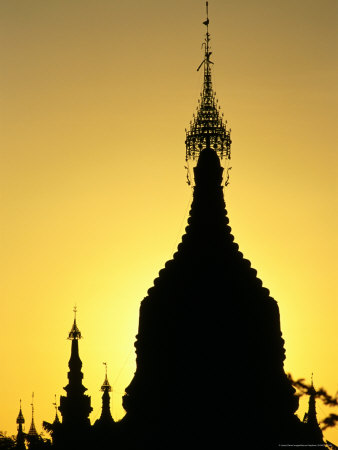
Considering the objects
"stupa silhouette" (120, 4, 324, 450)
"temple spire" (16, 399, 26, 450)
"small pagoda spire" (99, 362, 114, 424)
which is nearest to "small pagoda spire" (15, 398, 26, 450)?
"temple spire" (16, 399, 26, 450)

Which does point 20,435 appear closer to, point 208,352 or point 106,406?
point 106,406

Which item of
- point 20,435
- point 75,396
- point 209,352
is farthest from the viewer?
point 20,435

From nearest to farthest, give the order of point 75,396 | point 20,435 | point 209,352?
point 209,352, point 75,396, point 20,435

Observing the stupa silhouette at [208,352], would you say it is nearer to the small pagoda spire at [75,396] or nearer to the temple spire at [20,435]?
the small pagoda spire at [75,396]

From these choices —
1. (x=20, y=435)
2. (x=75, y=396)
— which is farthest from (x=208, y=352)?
(x=20, y=435)

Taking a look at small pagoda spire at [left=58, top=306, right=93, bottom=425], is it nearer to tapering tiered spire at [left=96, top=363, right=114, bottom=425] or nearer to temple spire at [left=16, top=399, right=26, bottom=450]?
tapering tiered spire at [left=96, top=363, right=114, bottom=425]

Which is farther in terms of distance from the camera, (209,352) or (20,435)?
(20,435)

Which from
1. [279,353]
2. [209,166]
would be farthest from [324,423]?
[209,166]

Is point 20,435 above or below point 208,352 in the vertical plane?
above

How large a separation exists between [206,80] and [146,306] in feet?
47.5

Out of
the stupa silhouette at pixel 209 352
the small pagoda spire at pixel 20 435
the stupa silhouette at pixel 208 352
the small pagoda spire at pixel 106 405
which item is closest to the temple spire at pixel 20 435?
the small pagoda spire at pixel 20 435

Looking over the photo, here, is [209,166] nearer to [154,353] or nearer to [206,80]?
[206,80]

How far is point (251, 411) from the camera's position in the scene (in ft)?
177

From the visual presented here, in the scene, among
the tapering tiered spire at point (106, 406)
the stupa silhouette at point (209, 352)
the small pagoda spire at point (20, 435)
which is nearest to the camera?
the stupa silhouette at point (209, 352)
